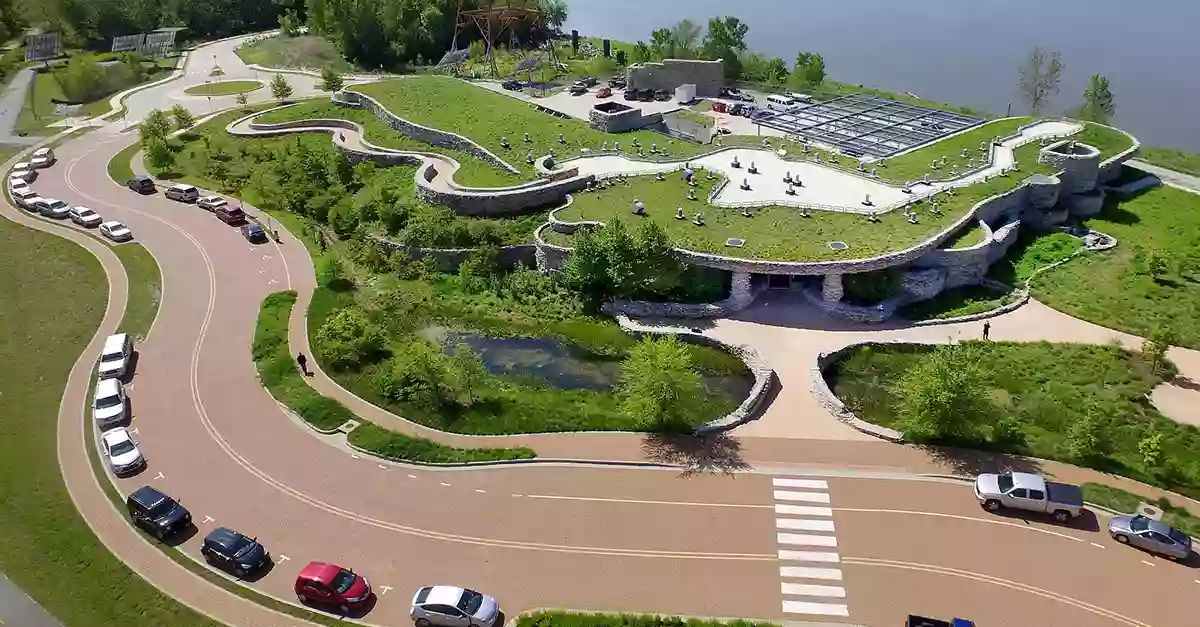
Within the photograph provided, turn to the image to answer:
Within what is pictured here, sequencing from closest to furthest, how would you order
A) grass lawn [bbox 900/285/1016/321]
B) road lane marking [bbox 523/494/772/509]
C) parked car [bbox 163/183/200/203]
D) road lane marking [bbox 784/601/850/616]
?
1. road lane marking [bbox 784/601/850/616]
2. road lane marking [bbox 523/494/772/509]
3. grass lawn [bbox 900/285/1016/321]
4. parked car [bbox 163/183/200/203]

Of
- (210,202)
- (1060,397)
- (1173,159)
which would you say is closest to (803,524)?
(1060,397)

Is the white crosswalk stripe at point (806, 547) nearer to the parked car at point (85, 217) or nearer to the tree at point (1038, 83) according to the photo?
the parked car at point (85, 217)

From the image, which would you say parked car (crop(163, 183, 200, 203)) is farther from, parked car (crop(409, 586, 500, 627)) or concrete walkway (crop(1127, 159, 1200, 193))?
concrete walkway (crop(1127, 159, 1200, 193))

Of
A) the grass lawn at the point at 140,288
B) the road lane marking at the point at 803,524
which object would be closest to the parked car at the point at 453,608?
the road lane marking at the point at 803,524

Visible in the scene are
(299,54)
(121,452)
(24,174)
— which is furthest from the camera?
(299,54)

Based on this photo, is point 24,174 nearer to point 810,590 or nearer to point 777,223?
point 777,223

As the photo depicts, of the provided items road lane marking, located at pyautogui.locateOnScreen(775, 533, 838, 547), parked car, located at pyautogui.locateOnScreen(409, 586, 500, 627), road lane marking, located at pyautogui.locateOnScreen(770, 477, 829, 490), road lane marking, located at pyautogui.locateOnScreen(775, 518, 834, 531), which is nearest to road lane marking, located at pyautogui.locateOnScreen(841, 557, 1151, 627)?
road lane marking, located at pyautogui.locateOnScreen(775, 533, 838, 547)
